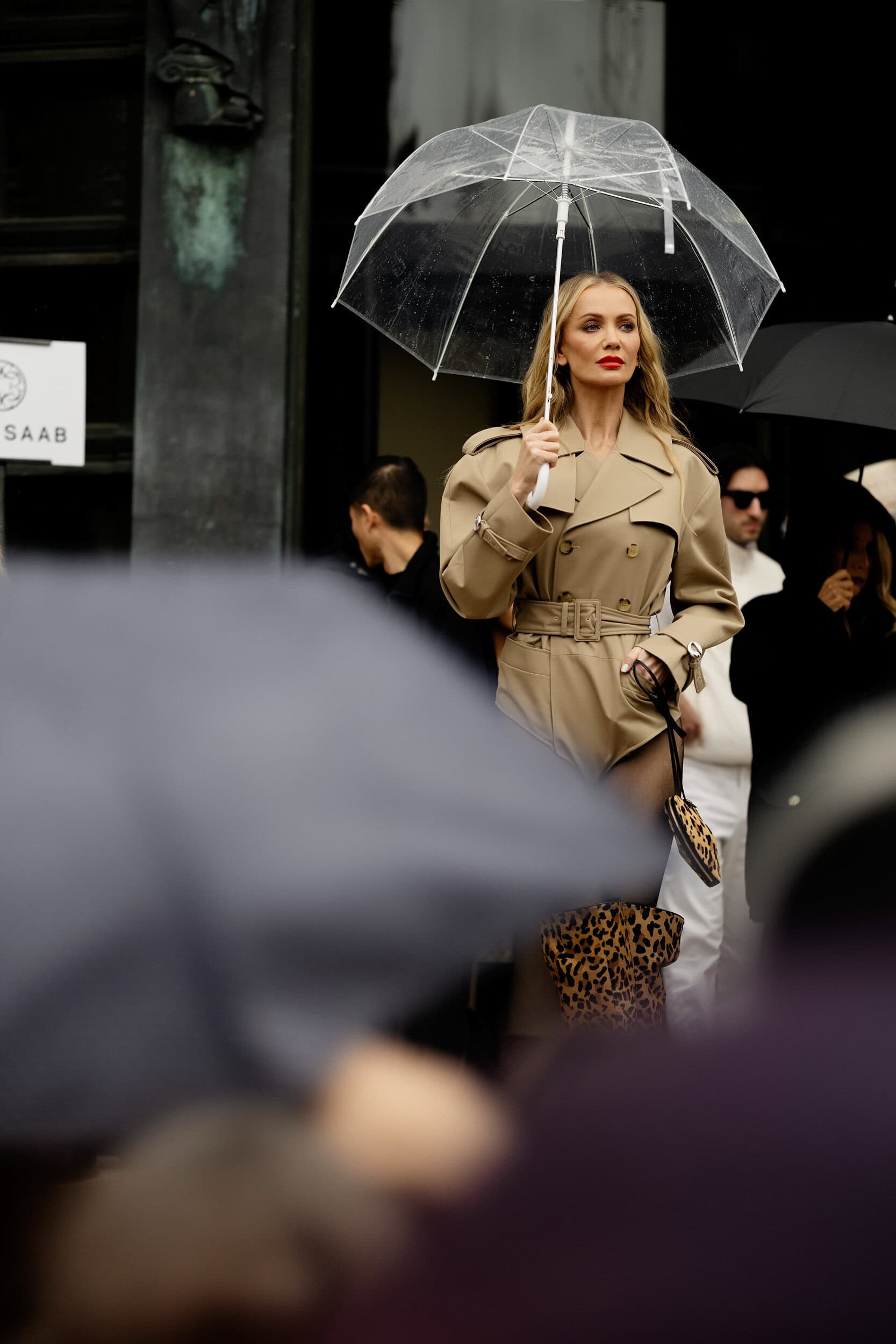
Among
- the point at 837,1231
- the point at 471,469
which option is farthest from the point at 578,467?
the point at 837,1231

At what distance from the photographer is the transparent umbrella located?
3.74 metres

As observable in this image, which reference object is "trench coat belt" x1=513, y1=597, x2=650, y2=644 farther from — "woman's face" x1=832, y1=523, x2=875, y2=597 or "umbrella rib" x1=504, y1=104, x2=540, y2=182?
"woman's face" x1=832, y1=523, x2=875, y2=597

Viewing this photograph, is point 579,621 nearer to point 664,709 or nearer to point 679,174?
point 664,709

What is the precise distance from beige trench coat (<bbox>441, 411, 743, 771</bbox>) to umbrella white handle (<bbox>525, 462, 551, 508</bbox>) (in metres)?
0.07

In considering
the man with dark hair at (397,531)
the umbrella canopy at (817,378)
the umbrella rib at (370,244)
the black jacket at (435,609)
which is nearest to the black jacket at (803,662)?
the umbrella canopy at (817,378)

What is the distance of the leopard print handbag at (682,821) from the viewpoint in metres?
3.42

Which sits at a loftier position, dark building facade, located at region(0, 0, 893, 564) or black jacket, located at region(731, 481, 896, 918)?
dark building facade, located at region(0, 0, 893, 564)

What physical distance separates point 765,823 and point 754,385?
1375mm

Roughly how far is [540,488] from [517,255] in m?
0.99

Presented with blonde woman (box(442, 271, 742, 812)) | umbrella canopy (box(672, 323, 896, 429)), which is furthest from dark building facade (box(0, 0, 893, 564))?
blonde woman (box(442, 271, 742, 812))

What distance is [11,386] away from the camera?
4824mm

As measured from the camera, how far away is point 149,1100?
1481mm

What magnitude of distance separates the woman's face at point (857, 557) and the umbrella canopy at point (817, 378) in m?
0.32

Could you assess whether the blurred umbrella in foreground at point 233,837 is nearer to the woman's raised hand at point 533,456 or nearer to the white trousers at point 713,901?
the woman's raised hand at point 533,456
